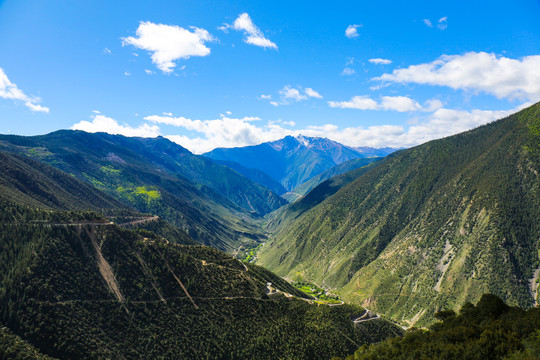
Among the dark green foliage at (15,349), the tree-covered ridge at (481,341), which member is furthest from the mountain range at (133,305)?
the tree-covered ridge at (481,341)

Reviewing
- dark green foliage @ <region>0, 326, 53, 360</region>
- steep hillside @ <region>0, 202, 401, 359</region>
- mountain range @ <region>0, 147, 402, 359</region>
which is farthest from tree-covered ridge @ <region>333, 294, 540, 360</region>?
dark green foliage @ <region>0, 326, 53, 360</region>

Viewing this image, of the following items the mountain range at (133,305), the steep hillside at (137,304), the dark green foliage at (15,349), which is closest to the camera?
the dark green foliage at (15,349)

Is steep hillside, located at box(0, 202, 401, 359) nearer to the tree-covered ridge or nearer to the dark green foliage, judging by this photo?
the dark green foliage

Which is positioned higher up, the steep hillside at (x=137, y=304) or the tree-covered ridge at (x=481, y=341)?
the tree-covered ridge at (x=481, y=341)

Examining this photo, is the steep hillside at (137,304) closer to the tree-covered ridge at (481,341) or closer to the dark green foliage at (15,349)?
the dark green foliage at (15,349)

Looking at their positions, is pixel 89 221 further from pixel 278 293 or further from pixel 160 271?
pixel 278 293
